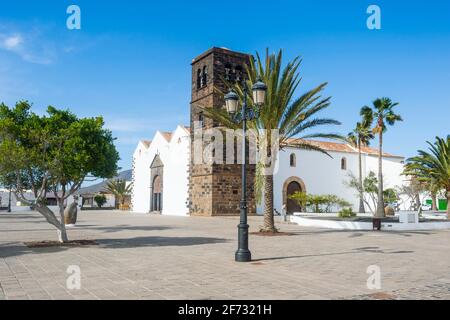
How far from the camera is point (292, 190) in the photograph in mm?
38094

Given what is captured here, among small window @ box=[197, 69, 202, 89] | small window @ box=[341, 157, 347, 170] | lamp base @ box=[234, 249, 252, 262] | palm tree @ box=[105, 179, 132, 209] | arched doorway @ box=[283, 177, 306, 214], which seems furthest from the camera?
palm tree @ box=[105, 179, 132, 209]

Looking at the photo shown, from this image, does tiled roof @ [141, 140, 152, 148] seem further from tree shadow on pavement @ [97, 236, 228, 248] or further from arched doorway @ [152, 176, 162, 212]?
tree shadow on pavement @ [97, 236, 228, 248]

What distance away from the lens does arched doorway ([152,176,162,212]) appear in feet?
137

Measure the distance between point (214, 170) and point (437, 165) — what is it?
15967 millimetres

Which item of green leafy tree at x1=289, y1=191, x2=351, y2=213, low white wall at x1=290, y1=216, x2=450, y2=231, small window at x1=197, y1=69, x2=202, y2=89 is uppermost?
small window at x1=197, y1=69, x2=202, y2=89

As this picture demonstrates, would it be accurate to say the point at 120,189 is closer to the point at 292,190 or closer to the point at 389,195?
the point at 292,190

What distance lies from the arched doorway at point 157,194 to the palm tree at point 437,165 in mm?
25013

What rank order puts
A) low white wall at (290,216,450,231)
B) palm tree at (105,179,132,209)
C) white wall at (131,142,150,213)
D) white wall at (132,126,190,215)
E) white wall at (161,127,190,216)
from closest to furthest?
low white wall at (290,216,450,231), white wall at (161,127,190,216), white wall at (132,126,190,215), white wall at (131,142,150,213), palm tree at (105,179,132,209)

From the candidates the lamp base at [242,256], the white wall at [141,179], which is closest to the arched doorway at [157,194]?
the white wall at [141,179]

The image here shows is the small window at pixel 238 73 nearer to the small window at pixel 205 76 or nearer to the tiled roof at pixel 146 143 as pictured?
the small window at pixel 205 76

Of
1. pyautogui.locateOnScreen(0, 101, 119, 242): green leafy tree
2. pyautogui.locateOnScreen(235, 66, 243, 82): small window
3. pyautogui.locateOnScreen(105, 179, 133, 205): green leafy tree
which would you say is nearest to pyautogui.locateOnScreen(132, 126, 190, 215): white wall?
pyautogui.locateOnScreen(235, 66, 243, 82): small window

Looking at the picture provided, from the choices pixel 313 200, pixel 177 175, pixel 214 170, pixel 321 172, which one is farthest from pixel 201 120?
pixel 321 172

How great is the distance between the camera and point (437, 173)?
23.4 meters
